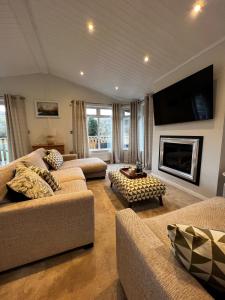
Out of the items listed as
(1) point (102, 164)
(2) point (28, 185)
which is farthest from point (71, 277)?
(1) point (102, 164)

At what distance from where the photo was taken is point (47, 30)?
2.60 metres

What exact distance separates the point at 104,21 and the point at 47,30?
1.18m

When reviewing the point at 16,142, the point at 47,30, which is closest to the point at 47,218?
the point at 47,30

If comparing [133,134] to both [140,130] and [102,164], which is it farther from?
[102,164]

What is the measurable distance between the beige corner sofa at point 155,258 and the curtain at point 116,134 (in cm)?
414

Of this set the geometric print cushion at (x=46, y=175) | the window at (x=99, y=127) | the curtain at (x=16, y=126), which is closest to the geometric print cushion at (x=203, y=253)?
the geometric print cushion at (x=46, y=175)

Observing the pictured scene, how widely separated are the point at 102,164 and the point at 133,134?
2152 mm

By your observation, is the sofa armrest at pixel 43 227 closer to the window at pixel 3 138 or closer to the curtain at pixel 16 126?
the curtain at pixel 16 126

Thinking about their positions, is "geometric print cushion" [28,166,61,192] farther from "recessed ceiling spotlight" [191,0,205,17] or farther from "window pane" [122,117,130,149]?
"window pane" [122,117,130,149]

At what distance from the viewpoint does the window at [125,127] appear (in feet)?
17.7

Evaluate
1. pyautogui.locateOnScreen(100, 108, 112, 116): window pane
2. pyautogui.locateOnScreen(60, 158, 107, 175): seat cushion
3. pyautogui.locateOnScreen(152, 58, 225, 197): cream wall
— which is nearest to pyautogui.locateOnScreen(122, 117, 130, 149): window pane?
pyautogui.locateOnScreen(100, 108, 112, 116): window pane

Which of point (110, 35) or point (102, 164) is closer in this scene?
point (110, 35)

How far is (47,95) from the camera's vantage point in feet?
15.1

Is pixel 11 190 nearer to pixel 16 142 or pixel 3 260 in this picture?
pixel 3 260
